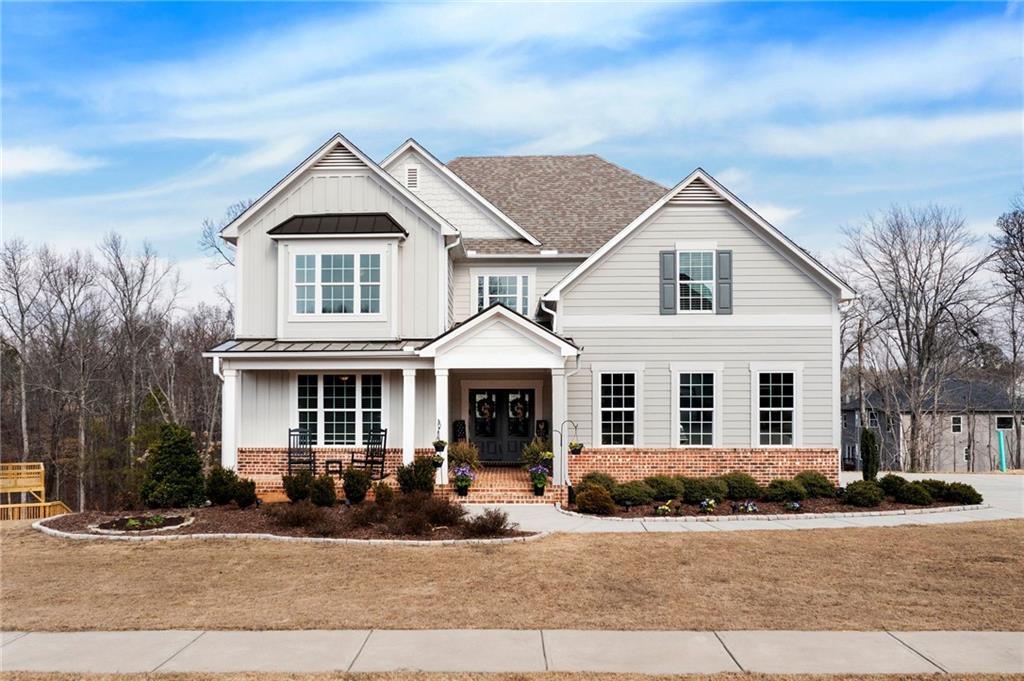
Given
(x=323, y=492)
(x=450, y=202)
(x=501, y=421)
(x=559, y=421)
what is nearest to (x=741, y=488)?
(x=559, y=421)

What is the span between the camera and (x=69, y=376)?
3703 cm

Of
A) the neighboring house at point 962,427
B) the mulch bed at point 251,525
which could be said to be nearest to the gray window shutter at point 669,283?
the mulch bed at point 251,525

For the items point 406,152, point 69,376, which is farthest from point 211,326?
point 406,152

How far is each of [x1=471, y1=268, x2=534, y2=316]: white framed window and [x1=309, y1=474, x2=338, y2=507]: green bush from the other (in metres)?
7.74

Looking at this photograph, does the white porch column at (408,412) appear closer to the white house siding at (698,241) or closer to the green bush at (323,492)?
the green bush at (323,492)

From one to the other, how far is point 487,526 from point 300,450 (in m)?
7.61

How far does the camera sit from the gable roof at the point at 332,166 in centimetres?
2036

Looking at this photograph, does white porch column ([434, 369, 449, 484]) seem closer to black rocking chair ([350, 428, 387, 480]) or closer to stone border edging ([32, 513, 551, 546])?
black rocking chair ([350, 428, 387, 480])

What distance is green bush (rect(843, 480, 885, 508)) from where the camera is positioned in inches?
658

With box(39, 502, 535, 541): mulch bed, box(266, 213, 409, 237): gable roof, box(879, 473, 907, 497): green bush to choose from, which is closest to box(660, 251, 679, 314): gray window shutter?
box(879, 473, 907, 497): green bush

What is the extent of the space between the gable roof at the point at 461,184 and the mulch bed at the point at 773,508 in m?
9.09

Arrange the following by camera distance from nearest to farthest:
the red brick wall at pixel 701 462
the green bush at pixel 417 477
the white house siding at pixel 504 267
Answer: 1. the green bush at pixel 417 477
2. the red brick wall at pixel 701 462
3. the white house siding at pixel 504 267

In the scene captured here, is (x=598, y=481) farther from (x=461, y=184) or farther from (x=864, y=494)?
(x=461, y=184)

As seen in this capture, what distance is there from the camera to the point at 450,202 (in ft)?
77.4
